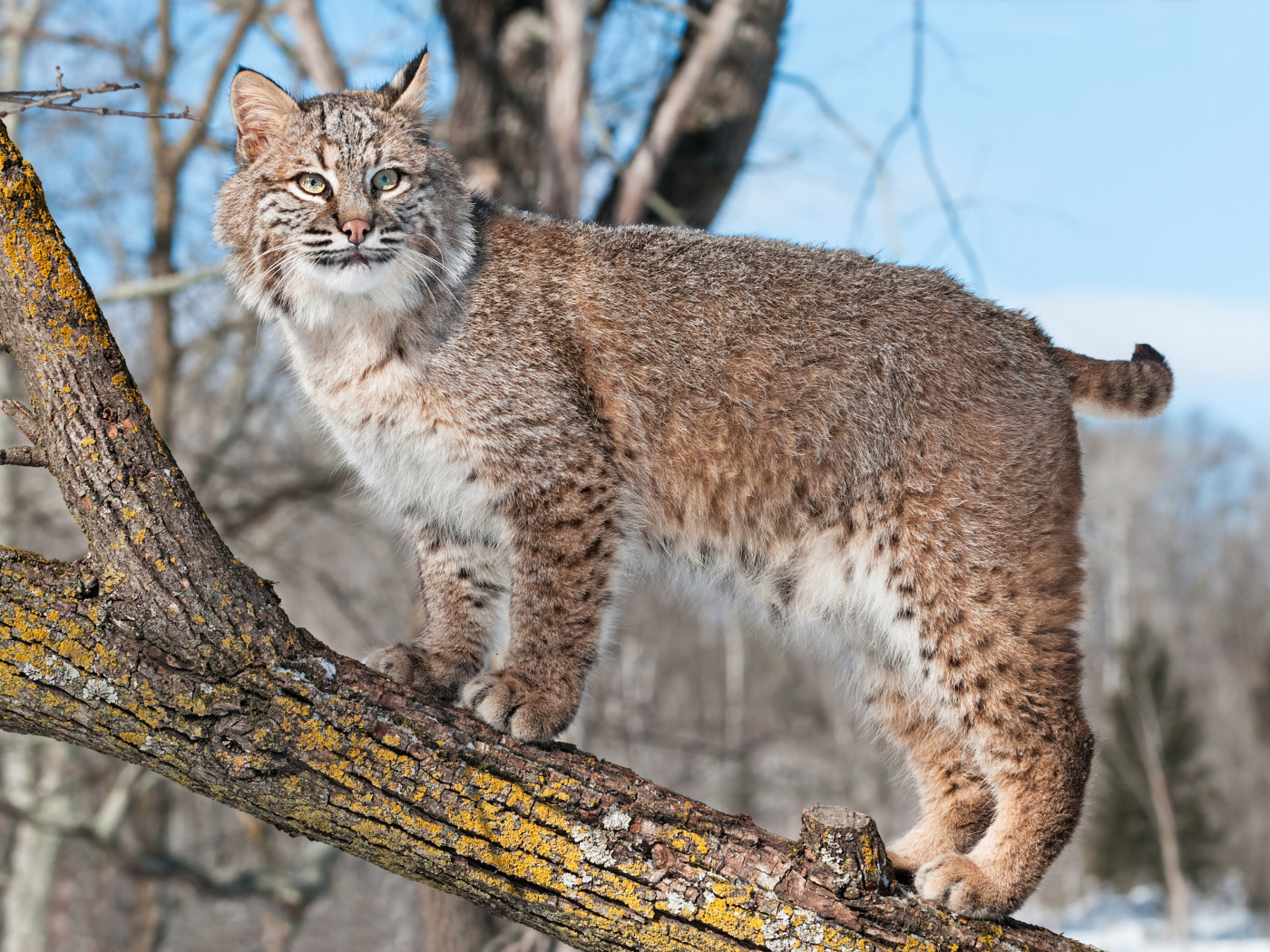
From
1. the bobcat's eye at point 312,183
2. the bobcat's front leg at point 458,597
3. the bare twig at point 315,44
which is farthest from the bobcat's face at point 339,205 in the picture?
the bare twig at point 315,44

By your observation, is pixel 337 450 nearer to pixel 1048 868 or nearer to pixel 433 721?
pixel 433 721

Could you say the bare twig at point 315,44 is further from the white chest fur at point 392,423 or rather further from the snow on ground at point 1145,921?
the snow on ground at point 1145,921

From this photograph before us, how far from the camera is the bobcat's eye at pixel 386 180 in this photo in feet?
12.5

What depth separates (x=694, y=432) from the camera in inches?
156

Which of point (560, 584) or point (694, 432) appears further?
point (694, 432)

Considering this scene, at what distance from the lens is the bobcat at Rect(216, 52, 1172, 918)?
3.73 metres

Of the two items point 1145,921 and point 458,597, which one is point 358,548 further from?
point 1145,921

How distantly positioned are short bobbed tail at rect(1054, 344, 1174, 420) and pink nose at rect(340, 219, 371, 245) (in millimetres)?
2559

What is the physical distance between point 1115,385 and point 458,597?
259cm

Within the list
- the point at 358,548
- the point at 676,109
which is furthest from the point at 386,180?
the point at 358,548

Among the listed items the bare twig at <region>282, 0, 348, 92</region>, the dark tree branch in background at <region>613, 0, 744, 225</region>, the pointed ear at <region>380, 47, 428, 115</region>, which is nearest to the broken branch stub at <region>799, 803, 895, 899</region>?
the pointed ear at <region>380, 47, 428, 115</region>

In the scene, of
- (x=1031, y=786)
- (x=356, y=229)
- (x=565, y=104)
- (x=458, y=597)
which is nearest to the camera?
(x=356, y=229)

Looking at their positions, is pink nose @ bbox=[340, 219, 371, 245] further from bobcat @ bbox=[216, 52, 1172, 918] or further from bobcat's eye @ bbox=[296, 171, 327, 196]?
bobcat's eye @ bbox=[296, 171, 327, 196]

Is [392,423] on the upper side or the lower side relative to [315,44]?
lower
